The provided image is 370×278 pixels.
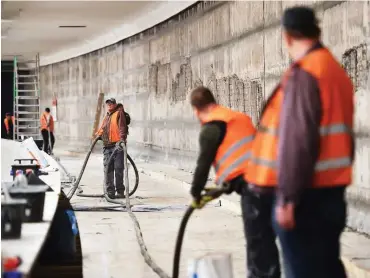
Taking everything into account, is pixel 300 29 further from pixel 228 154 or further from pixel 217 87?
pixel 217 87

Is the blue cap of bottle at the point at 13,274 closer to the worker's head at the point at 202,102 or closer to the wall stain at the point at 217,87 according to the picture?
the worker's head at the point at 202,102

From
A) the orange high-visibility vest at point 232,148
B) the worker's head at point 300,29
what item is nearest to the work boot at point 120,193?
the orange high-visibility vest at point 232,148

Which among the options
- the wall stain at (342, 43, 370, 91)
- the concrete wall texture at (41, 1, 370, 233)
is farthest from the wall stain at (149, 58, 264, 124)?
the wall stain at (342, 43, 370, 91)

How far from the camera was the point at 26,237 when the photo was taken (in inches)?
164

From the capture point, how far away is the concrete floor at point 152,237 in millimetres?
7668

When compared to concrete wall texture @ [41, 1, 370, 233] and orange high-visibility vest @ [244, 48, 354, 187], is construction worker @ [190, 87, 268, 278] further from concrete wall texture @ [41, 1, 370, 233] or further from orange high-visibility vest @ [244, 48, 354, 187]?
concrete wall texture @ [41, 1, 370, 233]

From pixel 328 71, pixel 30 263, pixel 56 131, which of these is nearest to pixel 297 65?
pixel 328 71

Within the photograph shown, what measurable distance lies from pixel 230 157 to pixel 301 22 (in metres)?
1.85

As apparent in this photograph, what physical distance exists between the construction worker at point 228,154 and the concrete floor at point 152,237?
194 cm

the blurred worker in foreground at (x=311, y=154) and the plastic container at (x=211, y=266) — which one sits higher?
the blurred worker in foreground at (x=311, y=154)

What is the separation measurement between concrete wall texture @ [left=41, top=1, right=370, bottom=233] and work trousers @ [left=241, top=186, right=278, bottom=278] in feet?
11.2

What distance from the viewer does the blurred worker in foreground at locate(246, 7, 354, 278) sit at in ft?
12.0

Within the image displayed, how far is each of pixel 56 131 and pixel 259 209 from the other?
32342 millimetres

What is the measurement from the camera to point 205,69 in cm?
1634
